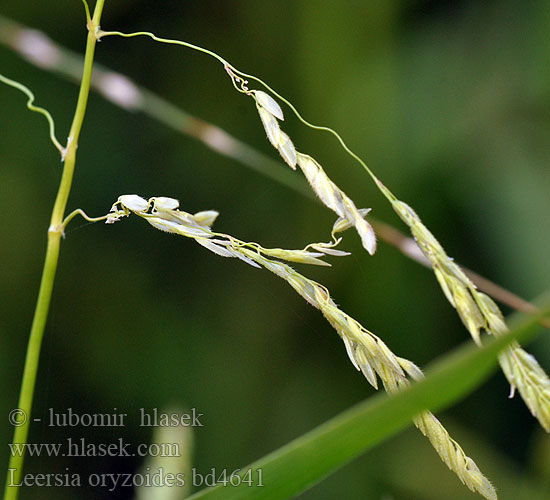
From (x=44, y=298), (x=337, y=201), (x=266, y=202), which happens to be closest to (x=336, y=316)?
(x=337, y=201)

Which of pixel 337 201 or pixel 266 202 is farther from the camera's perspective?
pixel 266 202

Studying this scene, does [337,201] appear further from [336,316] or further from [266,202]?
[266,202]

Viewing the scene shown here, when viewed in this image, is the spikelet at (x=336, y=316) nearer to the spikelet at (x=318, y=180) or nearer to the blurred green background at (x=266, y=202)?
the spikelet at (x=318, y=180)

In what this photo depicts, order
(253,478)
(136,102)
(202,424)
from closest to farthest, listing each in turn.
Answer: (253,478) < (136,102) < (202,424)

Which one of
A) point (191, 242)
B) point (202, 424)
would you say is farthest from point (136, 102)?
point (202, 424)

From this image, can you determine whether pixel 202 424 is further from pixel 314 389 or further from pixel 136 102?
pixel 136 102
